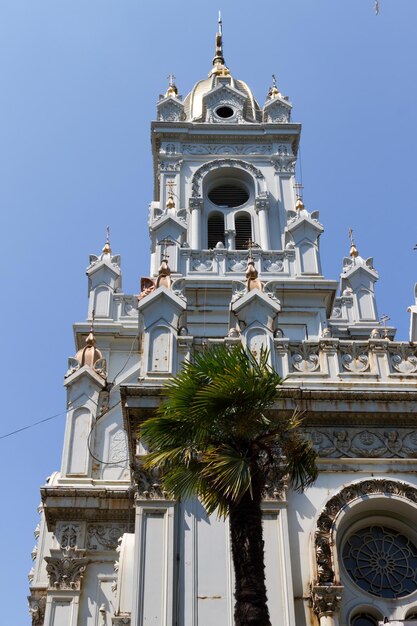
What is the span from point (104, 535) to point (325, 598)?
8814 mm

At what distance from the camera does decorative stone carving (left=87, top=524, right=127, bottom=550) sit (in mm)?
22422

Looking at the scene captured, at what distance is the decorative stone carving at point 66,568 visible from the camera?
2177cm

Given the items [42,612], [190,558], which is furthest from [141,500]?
[42,612]

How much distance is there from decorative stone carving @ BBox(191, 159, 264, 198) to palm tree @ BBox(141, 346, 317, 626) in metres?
20.7

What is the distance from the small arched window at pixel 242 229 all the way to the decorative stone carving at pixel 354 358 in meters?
13.9

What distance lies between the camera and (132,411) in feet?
55.8

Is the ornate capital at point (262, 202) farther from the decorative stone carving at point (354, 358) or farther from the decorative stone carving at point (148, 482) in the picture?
the decorative stone carving at point (148, 482)

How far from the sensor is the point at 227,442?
516 inches

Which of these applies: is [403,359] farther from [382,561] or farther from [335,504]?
[382,561]

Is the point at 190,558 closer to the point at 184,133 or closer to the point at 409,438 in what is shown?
the point at 409,438

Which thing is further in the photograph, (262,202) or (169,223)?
(262,202)

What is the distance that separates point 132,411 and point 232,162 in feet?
64.2

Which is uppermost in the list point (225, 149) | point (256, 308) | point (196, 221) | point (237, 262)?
point (225, 149)

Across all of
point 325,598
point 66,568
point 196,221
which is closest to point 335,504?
point 325,598
